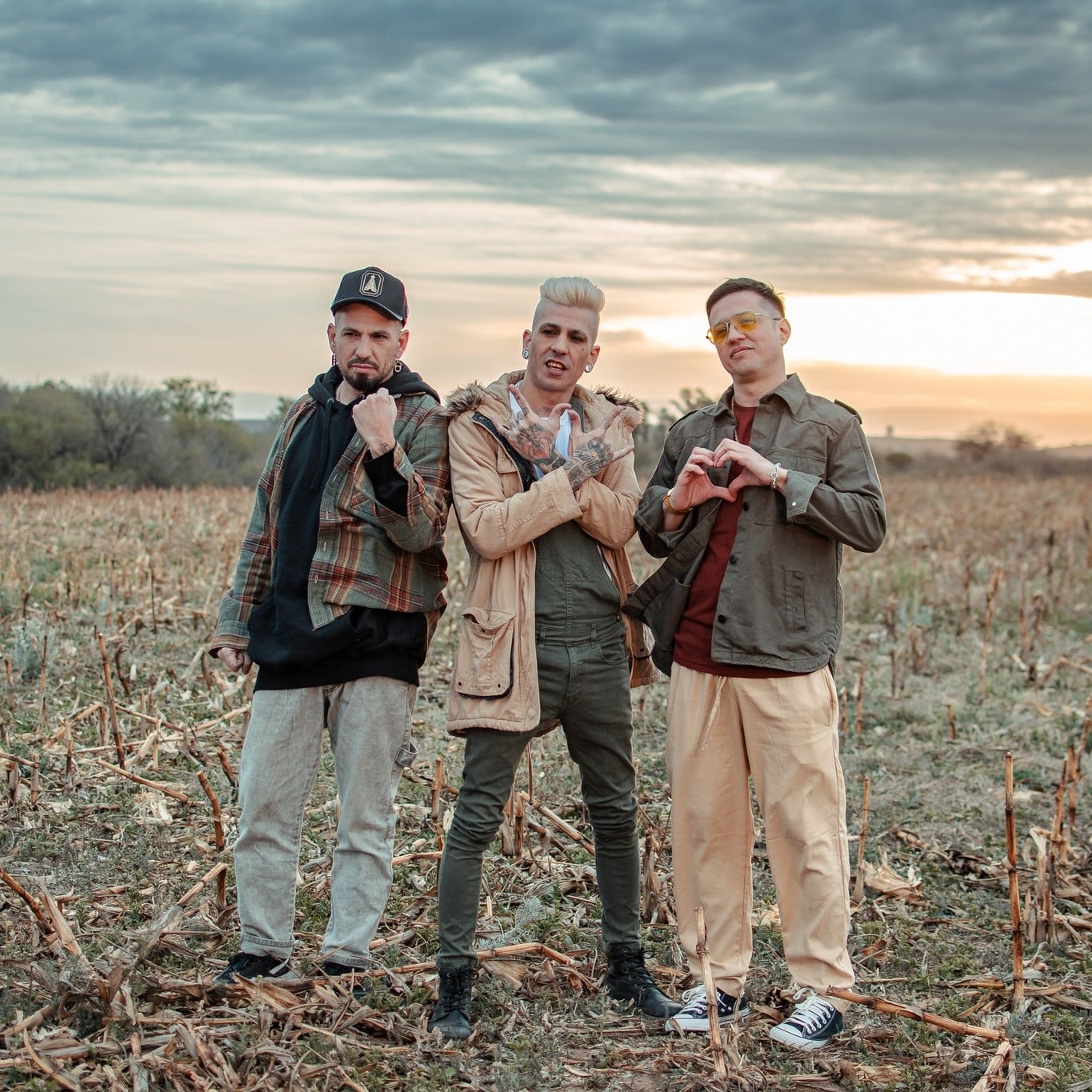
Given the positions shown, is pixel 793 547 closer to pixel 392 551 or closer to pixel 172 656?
pixel 392 551

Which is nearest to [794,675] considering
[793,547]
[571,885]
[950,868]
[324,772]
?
[793,547]

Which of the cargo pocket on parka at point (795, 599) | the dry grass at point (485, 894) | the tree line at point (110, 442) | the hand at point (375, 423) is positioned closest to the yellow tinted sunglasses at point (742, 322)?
the cargo pocket on parka at point (795, 599)

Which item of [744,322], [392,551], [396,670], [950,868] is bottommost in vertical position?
[950,868]

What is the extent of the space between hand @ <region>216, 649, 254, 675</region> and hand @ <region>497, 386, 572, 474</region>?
120 centimetres

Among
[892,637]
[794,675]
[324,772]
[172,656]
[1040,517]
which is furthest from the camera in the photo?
[1040,517]

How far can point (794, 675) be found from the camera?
398 centimetres

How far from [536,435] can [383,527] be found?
579 millimetres

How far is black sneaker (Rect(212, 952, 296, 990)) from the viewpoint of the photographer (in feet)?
13.6

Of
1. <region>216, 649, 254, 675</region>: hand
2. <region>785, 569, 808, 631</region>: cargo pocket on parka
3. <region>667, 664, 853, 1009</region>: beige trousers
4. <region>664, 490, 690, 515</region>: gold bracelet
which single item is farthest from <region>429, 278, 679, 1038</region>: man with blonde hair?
<region>216, 649, 254, 675</region>: hand

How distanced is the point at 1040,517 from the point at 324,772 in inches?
660

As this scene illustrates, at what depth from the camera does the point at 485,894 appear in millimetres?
5242

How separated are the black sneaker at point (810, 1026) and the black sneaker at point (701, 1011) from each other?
137 mm

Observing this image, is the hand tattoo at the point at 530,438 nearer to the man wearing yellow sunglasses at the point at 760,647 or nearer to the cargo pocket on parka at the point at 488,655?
the man wearing yellow sunglasses at the point at 760,647

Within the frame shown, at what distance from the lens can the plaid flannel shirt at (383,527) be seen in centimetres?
397
